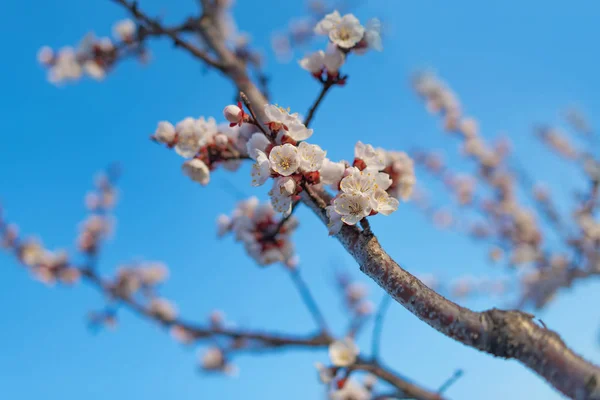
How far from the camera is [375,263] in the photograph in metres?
1.45

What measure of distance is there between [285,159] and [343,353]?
2.12 metres

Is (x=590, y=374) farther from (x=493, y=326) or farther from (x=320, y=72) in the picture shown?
(x=320, y=72)

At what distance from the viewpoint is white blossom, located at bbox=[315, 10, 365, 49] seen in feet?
7.75

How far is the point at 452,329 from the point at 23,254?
8807 mm

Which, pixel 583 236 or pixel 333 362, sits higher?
pixel 583 236

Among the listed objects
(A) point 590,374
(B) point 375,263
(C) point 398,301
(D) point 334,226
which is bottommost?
(A) point 590,374

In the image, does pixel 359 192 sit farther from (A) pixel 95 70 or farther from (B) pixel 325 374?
(A) pixel 95 70

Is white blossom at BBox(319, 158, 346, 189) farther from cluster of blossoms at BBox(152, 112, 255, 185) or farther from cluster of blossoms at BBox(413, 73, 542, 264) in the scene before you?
cluster of blossoms at BBox(413, 73, 542, 264)

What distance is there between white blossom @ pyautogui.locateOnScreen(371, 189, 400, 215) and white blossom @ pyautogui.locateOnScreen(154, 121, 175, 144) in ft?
4.06

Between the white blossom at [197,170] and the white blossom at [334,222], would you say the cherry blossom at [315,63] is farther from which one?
the white blossom at [334,222]

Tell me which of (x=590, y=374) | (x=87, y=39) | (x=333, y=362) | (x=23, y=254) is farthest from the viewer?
(x=23, y=254)

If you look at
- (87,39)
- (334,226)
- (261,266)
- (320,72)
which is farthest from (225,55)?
(87,39)

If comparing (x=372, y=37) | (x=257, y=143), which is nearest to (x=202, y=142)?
(x=257, y=143)

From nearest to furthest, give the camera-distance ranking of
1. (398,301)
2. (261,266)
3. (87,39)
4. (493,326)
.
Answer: (493,326), (398,301), (261,266), (87,39)
